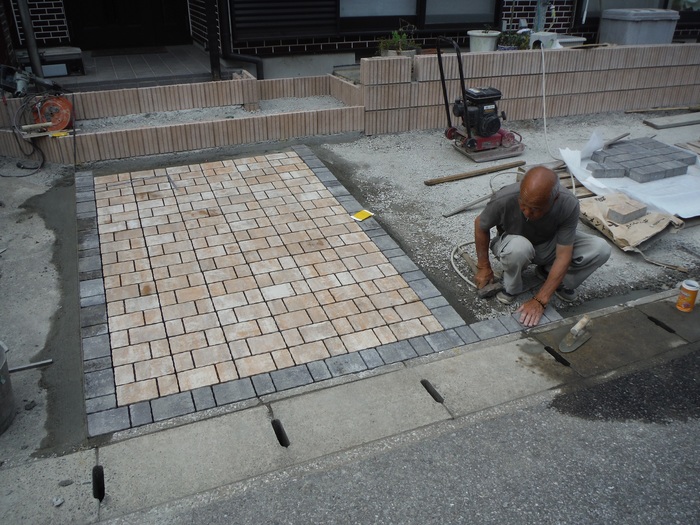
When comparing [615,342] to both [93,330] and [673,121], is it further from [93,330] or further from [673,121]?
[673,121]

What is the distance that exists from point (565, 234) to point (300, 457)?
227 cm

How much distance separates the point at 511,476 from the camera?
2.92 metres

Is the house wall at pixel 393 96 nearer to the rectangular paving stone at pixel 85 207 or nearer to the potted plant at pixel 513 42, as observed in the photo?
the potted plant at pixel 513 42

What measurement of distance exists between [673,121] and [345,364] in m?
6.58

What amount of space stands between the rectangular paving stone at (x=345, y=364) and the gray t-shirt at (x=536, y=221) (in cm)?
129

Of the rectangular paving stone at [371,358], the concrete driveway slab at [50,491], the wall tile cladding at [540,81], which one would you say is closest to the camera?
the concrete driveway slab at [50,491]

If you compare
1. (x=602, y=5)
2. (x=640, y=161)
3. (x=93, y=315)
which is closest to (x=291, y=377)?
(x=93, y=315)

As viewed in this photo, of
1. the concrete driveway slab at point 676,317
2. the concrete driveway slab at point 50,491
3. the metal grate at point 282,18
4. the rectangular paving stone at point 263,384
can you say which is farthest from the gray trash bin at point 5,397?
the metal grate at point 282,18

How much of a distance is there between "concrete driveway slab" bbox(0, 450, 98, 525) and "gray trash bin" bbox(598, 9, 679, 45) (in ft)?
31.6

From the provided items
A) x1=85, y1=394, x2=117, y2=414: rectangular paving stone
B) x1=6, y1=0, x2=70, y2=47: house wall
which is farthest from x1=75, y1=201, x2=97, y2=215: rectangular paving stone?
x1=6, y1=0, x2=70, y2=47: house wall

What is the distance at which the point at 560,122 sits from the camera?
7.86 m

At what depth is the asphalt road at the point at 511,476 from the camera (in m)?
2.71

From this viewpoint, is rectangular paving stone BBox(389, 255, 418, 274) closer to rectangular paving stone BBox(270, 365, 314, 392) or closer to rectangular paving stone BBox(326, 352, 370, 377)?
rectangular paving stone BBox(326, 352, 370, 377)

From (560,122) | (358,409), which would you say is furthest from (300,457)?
(560,122)
